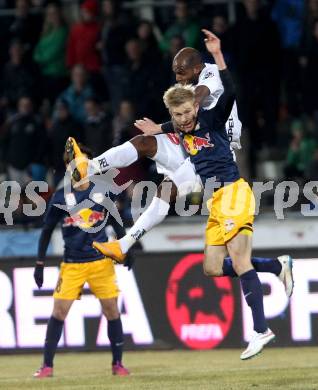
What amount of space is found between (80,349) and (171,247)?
2.37 meters

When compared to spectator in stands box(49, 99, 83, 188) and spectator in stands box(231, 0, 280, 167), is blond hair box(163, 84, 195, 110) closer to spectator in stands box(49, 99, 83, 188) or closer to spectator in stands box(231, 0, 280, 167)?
spectator in stands box(231, 0, 280, 167)

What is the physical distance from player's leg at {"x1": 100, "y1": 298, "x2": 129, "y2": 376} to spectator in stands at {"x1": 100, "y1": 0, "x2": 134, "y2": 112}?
5.89m

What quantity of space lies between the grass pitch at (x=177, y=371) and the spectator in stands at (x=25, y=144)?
385 centimetres

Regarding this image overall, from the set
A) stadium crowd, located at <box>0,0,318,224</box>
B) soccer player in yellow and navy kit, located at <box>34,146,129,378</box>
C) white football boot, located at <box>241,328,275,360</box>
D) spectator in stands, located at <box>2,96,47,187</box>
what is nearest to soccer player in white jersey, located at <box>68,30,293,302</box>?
white football boot, located at <box>241,328,275,360</box>

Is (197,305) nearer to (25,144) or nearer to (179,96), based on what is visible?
(25,144)

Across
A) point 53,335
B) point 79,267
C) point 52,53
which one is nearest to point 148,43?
point 52,53

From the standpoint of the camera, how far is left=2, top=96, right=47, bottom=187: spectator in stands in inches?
693

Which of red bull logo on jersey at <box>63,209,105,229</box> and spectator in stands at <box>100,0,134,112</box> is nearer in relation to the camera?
red bull logo on jersey at <box>63,209,105,229</box>

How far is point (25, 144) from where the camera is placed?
17625 millimetres

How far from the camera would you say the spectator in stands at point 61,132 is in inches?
679

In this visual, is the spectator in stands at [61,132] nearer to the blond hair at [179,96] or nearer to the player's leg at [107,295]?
the player's leg at [107,295]

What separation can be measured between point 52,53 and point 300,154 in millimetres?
4096

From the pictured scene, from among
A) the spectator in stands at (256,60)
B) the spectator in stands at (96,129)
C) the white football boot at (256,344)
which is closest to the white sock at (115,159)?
the white football boot at (256,344)

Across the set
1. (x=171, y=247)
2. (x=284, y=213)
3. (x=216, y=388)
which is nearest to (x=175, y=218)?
(x=171, y=247)
